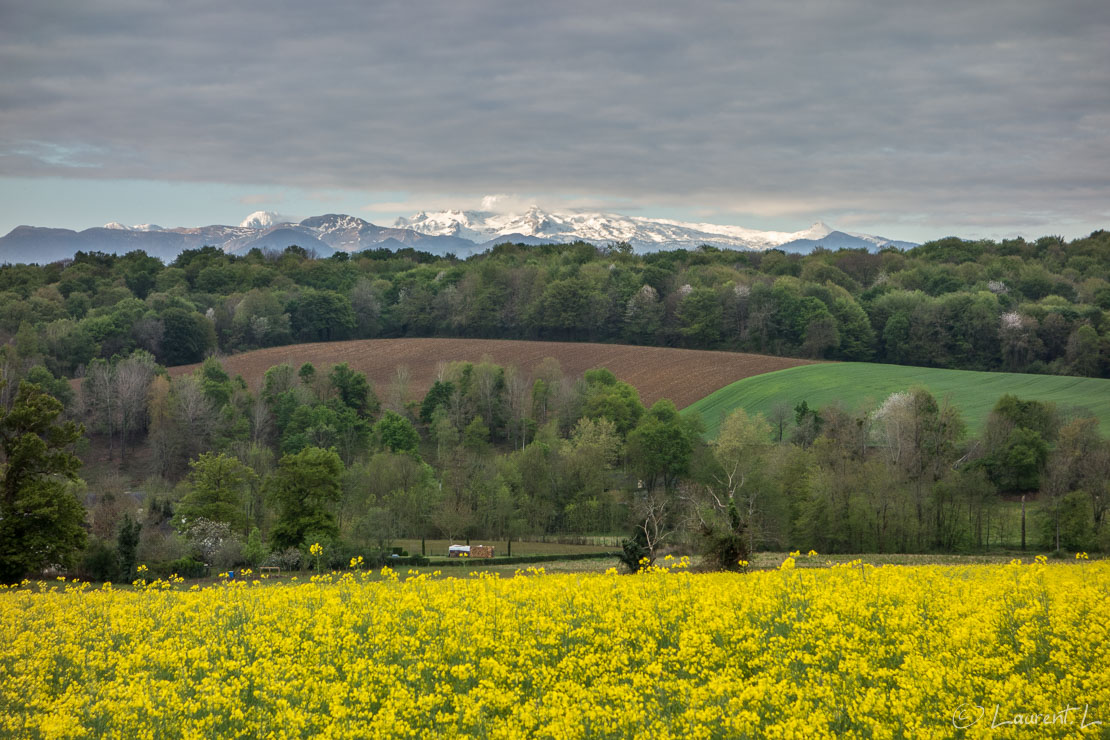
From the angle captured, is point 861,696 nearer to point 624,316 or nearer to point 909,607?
point 909,607

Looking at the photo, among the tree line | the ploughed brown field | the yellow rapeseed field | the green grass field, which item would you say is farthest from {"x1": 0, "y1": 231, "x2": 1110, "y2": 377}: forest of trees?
the yellow rapeseed field

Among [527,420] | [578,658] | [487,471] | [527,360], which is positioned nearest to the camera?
[578,658]

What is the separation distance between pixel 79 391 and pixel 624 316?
65941 mm

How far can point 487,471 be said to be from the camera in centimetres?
6494

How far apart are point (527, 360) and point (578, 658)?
302 ft

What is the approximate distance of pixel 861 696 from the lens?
398 inches

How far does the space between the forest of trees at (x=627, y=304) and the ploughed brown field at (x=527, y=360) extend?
5.57 metres

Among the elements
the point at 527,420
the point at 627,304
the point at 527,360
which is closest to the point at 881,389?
the point at 527,420

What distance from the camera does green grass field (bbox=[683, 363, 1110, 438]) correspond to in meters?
77.1

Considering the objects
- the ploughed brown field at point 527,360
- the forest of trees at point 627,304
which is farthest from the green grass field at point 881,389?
the forest of trees at point 627,304

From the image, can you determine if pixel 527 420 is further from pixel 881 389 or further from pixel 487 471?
pixel 881 389

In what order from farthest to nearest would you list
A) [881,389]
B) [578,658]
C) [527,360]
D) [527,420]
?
[527,360], [881,389], [527,420], [578,658]

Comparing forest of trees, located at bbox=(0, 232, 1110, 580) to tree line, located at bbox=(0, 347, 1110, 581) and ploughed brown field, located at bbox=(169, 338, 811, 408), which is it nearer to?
tree line, located at bbox=(0, 347, 1110, 581)

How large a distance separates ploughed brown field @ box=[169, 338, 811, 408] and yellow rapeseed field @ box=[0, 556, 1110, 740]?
72.6m
